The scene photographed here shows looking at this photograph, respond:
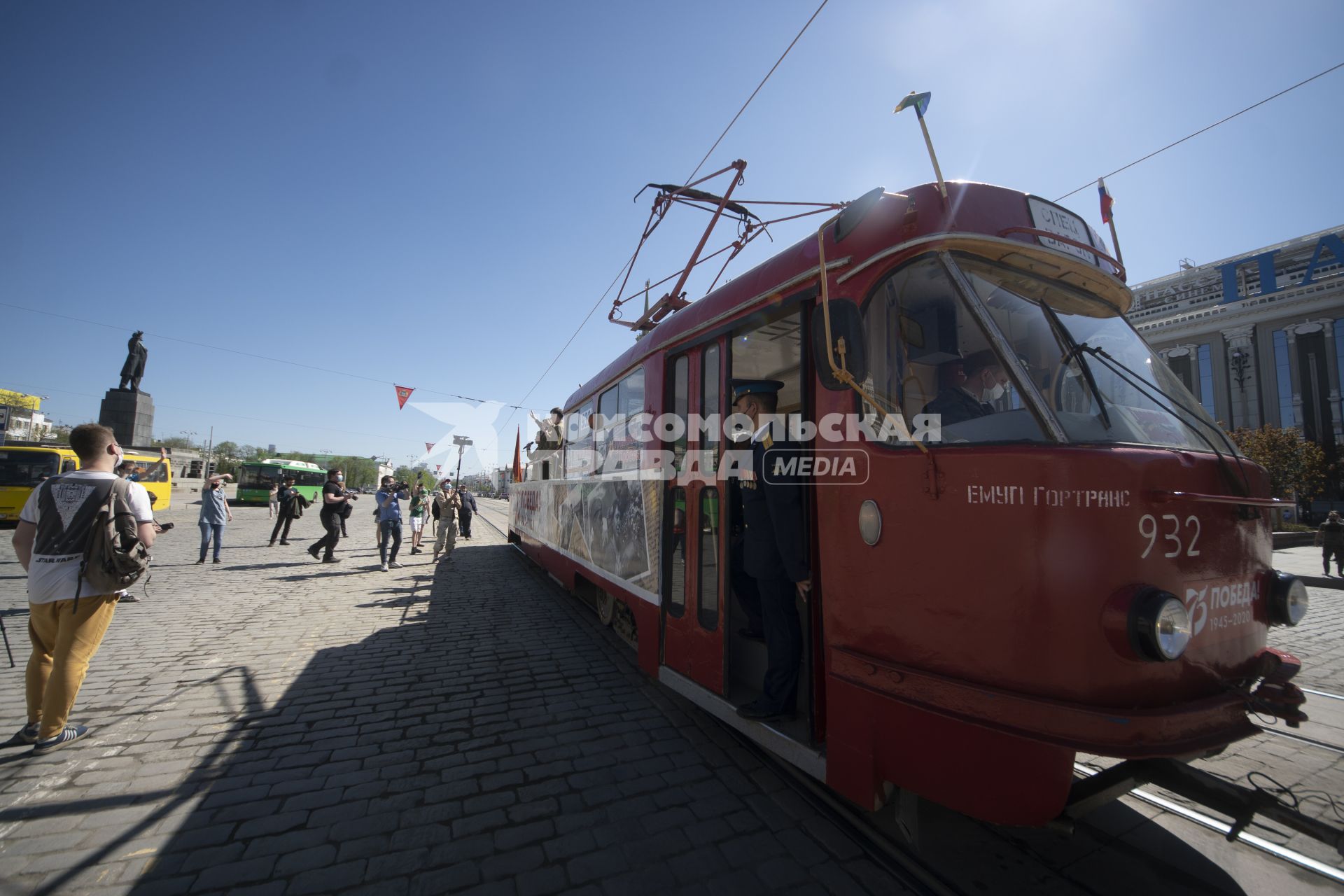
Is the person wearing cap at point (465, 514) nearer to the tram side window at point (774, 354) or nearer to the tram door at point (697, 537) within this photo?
the tram door at point (697, 537)

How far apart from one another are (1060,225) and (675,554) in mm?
3087

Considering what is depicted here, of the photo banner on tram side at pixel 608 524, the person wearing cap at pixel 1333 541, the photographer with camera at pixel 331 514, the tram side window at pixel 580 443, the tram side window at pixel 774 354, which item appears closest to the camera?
the tram side window at pixel 774 354

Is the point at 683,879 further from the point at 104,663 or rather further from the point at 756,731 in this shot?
the point at 104,663

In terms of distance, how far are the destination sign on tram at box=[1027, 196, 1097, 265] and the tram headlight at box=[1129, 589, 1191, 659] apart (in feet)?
5.38

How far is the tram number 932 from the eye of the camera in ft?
6.63

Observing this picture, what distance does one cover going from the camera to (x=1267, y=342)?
35.1 m

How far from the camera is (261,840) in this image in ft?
8.98

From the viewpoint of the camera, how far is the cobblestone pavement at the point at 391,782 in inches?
100

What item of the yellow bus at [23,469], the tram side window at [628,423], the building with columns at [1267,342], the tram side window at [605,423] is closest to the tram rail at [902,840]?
the tram side window at [628,423]

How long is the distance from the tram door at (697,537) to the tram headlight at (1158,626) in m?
2.19

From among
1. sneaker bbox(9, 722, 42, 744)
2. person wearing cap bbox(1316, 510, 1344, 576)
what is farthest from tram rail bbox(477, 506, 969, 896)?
person wearing cap bbox(1316, 510, 1344, 576)

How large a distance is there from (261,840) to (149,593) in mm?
8000

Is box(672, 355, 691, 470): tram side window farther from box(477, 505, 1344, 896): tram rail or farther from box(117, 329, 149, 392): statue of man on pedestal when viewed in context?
box(117, 329, 149, 392): statue of man on pedestal

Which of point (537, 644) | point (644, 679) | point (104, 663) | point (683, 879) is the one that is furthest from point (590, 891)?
point (104, 663)
